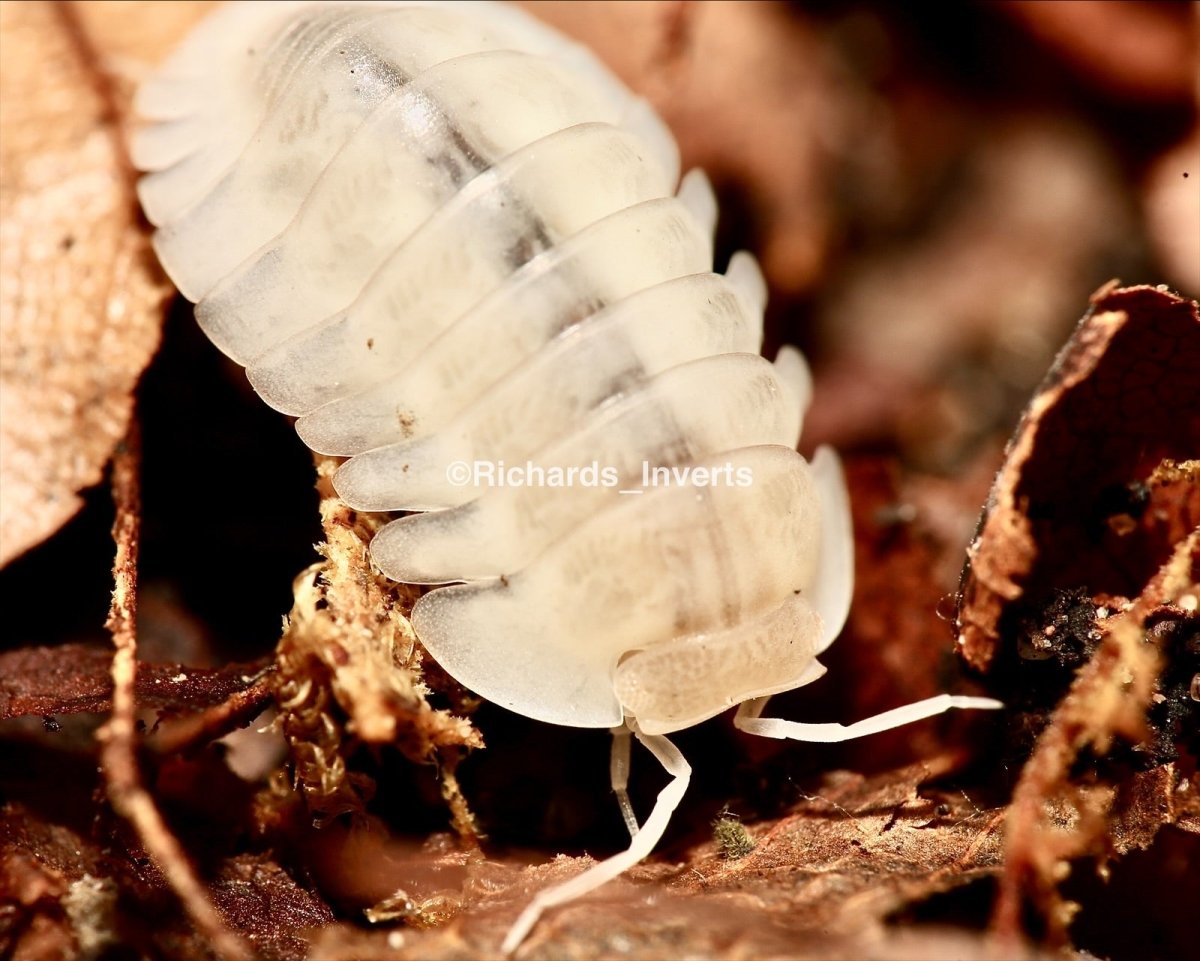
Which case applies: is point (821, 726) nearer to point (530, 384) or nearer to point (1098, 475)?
point (1098, 475)

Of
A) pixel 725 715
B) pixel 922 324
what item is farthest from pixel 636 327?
pixel 922 324

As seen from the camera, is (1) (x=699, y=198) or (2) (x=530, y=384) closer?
(2) (x=530, y=384)

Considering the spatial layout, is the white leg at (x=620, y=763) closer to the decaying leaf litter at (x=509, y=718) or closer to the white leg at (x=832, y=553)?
the decaying leaf litter at (x=509, y=718)

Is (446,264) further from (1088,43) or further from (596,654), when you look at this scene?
(1088,43)

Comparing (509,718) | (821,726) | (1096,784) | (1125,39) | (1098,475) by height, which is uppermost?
(1125,39)

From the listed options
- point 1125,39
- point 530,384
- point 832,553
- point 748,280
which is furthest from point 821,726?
point 1125,39

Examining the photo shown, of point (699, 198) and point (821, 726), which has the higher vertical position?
point (699, 198)

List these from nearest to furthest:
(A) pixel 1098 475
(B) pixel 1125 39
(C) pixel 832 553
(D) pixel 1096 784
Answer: (D) pixel 1096 784 → (A) pixel 1098 475 → (C) pixel 832 553 → (B) pixel 1125 39
